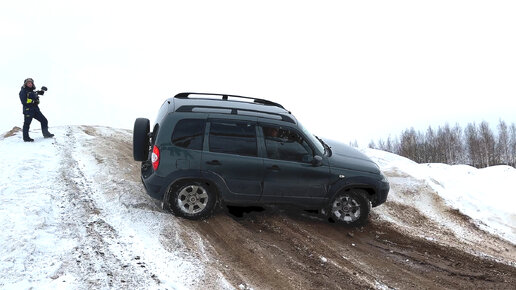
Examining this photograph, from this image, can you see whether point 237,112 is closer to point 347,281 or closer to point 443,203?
point 347,281

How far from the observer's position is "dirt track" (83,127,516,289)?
15.9 feet

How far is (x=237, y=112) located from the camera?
6.46 meters

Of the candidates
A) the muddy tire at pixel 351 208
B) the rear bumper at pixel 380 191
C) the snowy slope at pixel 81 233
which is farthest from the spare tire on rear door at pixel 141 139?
the rear bumper at pixel 380 191

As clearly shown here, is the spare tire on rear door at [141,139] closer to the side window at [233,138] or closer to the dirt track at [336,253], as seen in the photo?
the dirt track at [336,253]

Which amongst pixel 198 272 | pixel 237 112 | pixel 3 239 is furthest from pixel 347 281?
pixel 3 239

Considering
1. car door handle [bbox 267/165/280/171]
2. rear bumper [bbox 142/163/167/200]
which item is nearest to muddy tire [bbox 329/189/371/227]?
car door handle [bbox 267/165/280/171]

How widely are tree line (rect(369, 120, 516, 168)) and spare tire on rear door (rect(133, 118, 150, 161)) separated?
74220 mm

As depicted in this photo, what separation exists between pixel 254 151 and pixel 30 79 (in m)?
7.21

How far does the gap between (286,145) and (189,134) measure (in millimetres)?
1621

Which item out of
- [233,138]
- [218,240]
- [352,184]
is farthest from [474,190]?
[218,240]

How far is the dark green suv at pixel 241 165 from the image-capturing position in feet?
20.0

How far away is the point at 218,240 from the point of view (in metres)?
5.60

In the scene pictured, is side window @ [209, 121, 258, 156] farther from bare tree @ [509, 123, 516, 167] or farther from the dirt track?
bare tree @ [509, 123, 516, 167]

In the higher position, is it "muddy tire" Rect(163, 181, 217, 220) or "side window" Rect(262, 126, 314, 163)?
"side window" Rect(262, 126, 314, 163)
